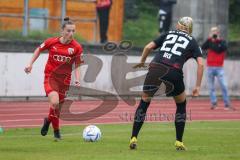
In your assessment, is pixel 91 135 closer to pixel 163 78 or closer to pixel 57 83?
pixel 57 83

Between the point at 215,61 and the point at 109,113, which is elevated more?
the point at 215,61

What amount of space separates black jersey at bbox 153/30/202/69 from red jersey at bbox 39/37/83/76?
218 cm

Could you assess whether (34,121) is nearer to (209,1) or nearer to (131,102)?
(131,102)

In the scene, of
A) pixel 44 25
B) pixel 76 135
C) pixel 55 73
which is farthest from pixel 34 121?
pixel 44 25

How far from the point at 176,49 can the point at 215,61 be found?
11497 millimetres

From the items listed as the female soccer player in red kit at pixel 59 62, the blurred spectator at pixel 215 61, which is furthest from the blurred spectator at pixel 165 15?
the female soccer player in red kit at pixel 59 62

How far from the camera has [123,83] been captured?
26719 mm

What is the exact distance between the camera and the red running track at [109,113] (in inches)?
790

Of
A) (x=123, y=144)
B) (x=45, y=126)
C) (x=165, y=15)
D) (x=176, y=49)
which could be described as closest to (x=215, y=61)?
(x=165, y=15)

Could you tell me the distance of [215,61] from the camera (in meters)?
24.8

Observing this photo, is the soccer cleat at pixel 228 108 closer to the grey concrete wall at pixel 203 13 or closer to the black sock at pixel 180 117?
the grey concrete wall at pixel 203 13

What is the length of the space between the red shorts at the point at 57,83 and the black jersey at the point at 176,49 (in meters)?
2.42

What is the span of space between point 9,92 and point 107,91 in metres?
3.44

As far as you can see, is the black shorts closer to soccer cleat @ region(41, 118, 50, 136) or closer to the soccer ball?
the soccer ball
